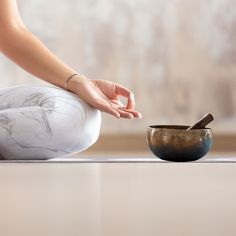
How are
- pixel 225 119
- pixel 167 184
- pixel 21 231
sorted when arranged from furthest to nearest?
pixel 225 119 < pixel 167 184 < pixel 21 231

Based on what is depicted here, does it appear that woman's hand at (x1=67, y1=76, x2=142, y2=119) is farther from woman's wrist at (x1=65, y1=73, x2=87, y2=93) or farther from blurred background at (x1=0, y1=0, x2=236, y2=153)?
blurred background at (x1=0, y1=0, x2=236, y2=153)

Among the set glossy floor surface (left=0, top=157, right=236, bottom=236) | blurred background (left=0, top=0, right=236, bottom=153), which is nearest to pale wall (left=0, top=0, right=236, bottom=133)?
blurred background (left=0, top=0, right=236, bottom=153)

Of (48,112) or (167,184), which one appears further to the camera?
(48,112)

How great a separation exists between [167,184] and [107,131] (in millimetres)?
2298

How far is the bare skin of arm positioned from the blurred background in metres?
1.57

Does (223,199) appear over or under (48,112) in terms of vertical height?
under

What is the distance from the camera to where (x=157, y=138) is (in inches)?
82.3

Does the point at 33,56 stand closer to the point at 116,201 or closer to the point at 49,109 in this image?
the point at 49,109

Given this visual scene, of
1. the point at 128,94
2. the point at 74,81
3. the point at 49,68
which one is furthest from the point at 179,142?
the point at 49,68

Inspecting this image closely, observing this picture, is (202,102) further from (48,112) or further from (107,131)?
(48,112)

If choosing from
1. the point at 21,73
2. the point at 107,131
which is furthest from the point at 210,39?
the point at 21,73

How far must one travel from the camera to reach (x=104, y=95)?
2.27m

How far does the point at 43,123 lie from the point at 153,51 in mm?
2059

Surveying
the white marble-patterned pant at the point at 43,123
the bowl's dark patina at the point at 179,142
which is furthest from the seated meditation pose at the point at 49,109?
the bowl's dark patina at the point at 179,142
